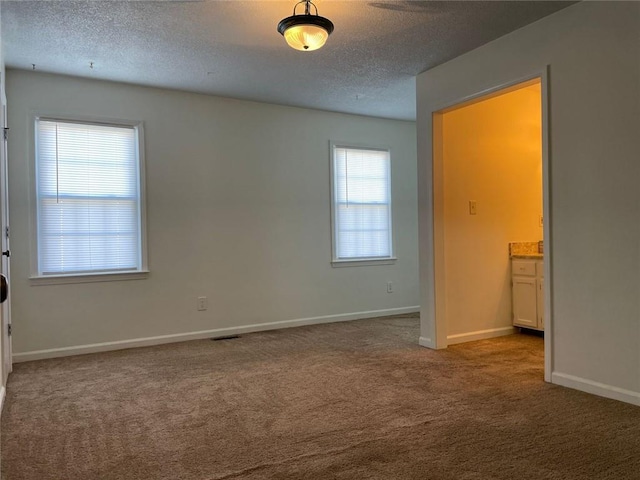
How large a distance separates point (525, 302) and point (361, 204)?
2.19m

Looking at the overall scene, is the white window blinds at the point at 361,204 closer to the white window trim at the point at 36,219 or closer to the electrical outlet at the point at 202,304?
the electrical outlet at the point at 202,304

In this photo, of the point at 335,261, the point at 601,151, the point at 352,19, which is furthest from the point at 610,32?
the point at 335,261

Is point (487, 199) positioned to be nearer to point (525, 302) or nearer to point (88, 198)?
point (525, 302)

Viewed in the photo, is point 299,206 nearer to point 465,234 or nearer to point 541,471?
point 465,234

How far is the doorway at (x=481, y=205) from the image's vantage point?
409cm

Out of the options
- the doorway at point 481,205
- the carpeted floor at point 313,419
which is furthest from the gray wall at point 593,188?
the doorway at point 481,205

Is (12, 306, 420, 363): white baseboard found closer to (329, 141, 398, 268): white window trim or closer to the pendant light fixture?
(329, 141, 398, 268): white window trim

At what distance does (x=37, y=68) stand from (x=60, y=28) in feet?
3.19

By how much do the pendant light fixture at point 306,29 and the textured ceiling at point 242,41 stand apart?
234 mm

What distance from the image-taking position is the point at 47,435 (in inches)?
96.1

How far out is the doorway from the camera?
4.09 m

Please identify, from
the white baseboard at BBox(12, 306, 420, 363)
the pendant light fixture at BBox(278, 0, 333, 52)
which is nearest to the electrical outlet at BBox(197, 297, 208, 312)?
the white baseboard at BBox(12, 306, 420, 363)

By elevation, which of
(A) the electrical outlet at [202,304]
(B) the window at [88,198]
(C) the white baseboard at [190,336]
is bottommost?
(C) the white baseboard at [190,336]

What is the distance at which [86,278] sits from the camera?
167 inches
